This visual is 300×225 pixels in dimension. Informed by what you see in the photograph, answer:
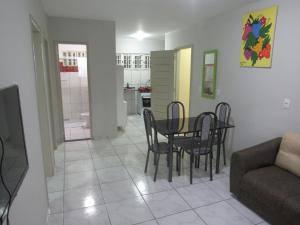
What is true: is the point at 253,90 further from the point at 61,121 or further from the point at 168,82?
the point at 61,121

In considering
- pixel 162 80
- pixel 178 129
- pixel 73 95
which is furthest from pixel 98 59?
pixel 178 129

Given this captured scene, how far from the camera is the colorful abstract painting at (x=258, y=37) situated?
2.86m

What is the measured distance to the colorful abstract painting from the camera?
9.39 feet

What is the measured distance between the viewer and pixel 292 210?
189 cm

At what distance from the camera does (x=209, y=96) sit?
13.9 feet

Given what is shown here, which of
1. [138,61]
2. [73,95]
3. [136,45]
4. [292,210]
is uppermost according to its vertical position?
[136,45]

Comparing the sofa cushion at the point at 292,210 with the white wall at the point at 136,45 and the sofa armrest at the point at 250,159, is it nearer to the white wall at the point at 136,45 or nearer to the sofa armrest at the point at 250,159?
the sofa armrest at the point at 250,159

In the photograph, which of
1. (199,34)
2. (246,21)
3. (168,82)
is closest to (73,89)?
(168,82)

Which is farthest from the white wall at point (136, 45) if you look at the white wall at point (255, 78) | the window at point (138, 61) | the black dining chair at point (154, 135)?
the black dining chair at point (154, 135)

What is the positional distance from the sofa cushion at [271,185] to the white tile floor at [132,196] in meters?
0.26

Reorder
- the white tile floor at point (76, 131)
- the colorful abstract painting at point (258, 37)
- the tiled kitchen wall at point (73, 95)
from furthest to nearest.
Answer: the tiled kitchen wall at point (73, 95) → the white tile floor at point (76, 131) → the colorful abstract painting at point (258, 37)

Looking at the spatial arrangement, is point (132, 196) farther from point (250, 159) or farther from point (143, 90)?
point (143, 90)

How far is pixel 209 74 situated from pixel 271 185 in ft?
8.21

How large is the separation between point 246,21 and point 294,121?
64.6 inches
